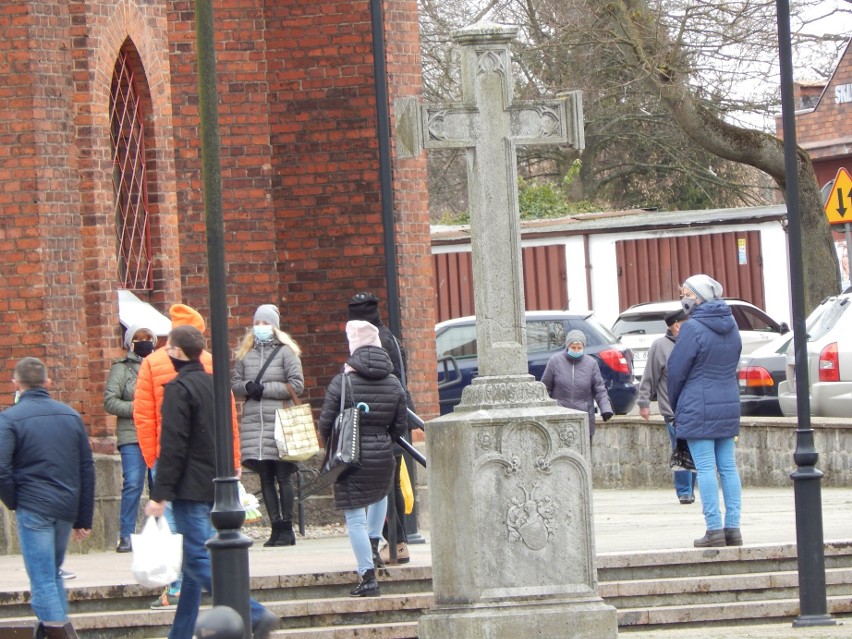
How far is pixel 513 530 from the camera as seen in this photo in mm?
8461

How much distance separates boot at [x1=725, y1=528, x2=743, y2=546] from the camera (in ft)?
35.3

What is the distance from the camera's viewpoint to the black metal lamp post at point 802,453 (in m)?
9.34

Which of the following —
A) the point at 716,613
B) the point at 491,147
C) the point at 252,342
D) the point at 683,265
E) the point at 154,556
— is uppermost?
the point at 683,265

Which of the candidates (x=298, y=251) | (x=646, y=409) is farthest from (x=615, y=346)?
(x=298, y=251)

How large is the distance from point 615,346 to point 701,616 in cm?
1020

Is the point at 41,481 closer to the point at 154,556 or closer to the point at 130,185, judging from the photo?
the point at 154,556

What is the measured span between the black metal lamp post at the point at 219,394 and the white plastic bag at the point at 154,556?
394 millimetres

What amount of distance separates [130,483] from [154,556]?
3.93 m

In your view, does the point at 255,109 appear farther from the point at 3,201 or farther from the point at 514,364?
the point at 514,364

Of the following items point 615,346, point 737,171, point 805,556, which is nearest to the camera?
point 805,556

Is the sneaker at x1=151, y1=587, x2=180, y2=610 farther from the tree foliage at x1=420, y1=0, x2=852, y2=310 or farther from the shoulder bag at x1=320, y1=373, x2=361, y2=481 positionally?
the tree foliage at x1=420, y1=0, x2=852, y2=310

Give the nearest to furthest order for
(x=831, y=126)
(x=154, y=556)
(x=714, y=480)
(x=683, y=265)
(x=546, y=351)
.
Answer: (x=154, y=556) < (x=714, y=480) < (x=546, y=351) < (x=683, y=265) < (x=831, y=126)

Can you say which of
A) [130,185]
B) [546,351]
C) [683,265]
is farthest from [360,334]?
[683,265]

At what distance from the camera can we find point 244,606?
7.88m
